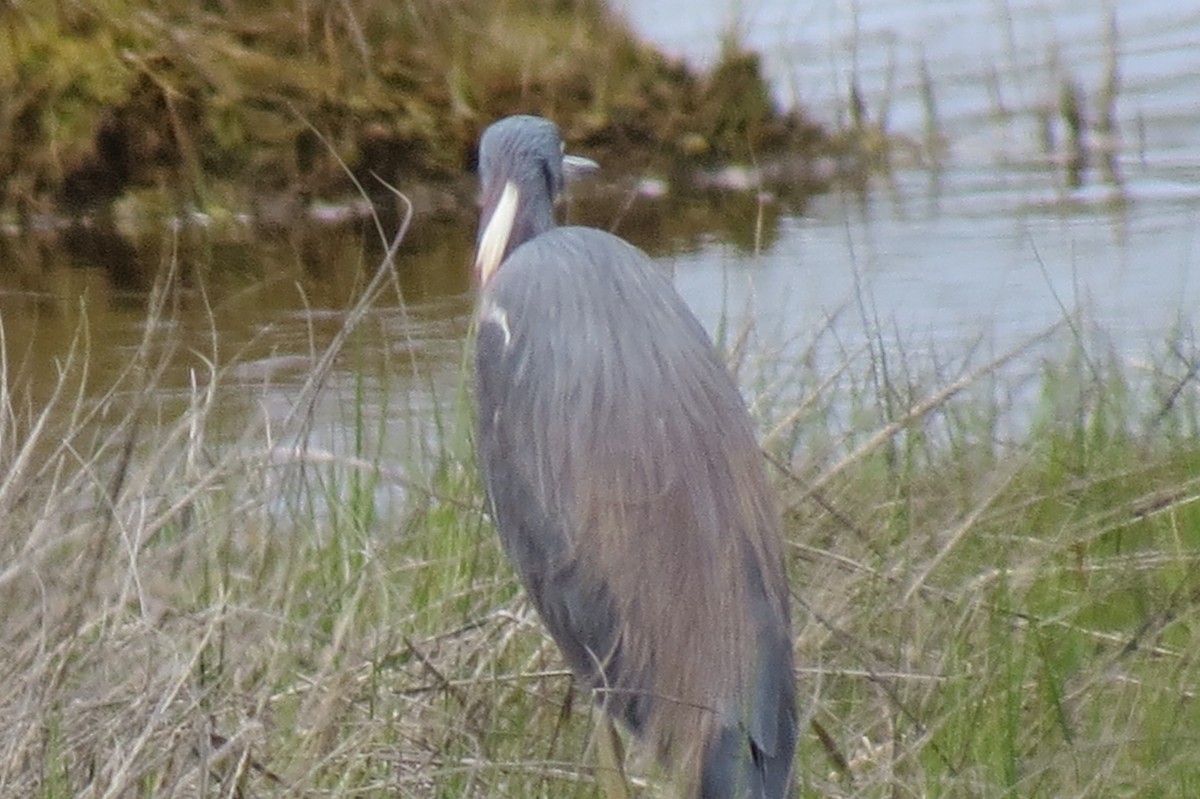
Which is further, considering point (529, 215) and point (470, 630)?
point (529, 215)

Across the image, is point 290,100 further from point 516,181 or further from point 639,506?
point 639,506

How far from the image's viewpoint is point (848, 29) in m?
9.98

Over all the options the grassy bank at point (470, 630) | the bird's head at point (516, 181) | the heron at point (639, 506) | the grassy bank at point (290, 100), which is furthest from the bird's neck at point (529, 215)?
the grassy bank at point (290, 100)

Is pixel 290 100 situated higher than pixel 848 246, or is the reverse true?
pixel 290 100

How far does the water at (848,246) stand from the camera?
5.86 m

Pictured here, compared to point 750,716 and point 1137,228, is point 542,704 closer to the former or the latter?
point 750,716

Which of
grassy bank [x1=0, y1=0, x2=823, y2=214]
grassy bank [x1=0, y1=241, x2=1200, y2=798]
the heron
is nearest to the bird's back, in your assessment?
the heron

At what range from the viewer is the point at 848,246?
531cm

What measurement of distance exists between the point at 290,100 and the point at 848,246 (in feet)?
13.0

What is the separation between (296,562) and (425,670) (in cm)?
39

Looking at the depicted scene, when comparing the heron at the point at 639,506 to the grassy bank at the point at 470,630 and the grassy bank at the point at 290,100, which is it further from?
the grassy bank at the point at 290,100

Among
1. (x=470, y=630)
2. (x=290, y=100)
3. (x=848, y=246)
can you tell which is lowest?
(x=470, y=630)

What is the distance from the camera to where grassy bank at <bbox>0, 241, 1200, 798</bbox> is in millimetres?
2713

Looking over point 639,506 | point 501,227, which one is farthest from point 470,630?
point 501,227
